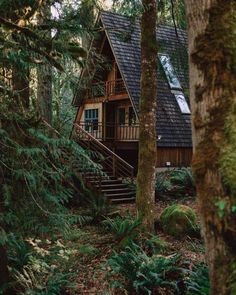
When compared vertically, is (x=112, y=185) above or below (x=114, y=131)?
below

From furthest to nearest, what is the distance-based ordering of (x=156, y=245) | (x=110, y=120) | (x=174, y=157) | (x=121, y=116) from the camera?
(x=110, y=120) < (x=121, y=116) < (x=174, y=157) < (x=156, y=245)

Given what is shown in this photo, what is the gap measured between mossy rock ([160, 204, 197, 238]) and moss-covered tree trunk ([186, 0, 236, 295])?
7314 millimetres

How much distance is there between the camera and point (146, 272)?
5.79 m

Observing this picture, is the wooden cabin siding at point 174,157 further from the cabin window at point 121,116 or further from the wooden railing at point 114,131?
the cabin window at point 121,116

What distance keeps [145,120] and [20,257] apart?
3.97m

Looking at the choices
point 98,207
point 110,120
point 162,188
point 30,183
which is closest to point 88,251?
point 30,183

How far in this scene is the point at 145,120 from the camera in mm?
8477

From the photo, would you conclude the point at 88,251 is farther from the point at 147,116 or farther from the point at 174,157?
the point at 174,157

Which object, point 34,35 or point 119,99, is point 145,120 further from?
point 119,99

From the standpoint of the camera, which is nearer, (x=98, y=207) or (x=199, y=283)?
(x=199, y=283)

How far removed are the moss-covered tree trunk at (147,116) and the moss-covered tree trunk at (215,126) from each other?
6195mm

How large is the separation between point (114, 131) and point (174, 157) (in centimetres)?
485

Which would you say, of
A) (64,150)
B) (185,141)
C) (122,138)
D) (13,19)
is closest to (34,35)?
(13,19)

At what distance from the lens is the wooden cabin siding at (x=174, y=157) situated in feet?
58.1
